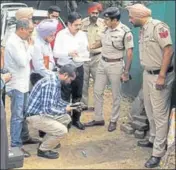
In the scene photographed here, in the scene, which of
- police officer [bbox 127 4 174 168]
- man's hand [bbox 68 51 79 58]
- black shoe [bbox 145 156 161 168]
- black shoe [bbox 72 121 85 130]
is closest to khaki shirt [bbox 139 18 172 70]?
police officer [bbox 127 4 174 168]

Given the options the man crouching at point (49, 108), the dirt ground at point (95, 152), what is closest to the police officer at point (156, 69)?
the dirt ground at point (95, 152)

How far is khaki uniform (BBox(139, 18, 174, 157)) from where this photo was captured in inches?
225

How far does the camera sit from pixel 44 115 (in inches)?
234

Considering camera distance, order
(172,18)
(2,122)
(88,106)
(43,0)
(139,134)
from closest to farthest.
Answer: (2,122)
(139,134)
(172,18)
(88,106)
(43,0)

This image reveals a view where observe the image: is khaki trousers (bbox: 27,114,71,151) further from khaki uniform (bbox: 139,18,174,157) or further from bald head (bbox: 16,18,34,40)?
khaki uniform (bbox: 139,18,174,157)

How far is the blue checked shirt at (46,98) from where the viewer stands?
580cm

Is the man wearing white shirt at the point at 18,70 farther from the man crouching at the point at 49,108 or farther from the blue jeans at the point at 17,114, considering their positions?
the man crouching at the point at 49,108

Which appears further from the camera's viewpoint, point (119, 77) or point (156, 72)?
point (119, 77)

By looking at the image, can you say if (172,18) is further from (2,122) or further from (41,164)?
(2,122)

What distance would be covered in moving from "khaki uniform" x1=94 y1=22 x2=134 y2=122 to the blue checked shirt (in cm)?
132

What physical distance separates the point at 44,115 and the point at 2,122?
202 centimetres

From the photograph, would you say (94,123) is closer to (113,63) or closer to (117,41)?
(113,63)

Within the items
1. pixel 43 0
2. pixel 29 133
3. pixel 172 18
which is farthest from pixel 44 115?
pixel 43 0

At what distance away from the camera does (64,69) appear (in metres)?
5.98
